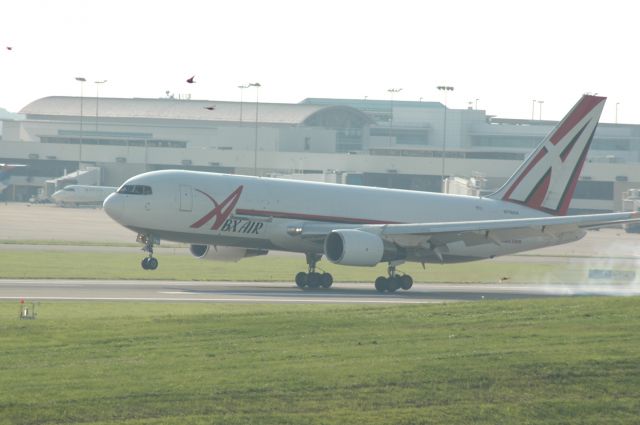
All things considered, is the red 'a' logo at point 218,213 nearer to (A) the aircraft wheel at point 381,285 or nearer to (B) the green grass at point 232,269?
(B) the green grass at point 232,269

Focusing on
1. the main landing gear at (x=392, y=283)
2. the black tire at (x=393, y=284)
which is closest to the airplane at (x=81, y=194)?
the main landing gear at (x=392, y=283)

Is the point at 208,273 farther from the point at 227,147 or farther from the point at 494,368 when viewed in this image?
the point at 227,147

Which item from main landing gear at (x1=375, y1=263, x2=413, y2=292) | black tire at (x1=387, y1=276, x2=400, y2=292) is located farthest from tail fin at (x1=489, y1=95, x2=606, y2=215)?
black tire at (x1=387, y1=276, x2=400, y2=292)

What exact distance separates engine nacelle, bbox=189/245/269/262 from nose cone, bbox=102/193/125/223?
447 cm

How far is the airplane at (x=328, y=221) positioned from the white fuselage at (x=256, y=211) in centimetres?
4

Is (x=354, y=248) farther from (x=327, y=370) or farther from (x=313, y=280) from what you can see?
(x=327, y=370)

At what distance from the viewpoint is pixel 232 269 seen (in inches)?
2376

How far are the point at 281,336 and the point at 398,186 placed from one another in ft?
382

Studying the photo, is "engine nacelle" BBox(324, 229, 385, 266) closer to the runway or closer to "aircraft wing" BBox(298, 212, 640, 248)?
"aircraft wing" BBox(298, 212, 640, 248)

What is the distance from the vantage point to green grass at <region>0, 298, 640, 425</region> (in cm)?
2023

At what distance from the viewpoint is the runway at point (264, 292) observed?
43188 millimetres

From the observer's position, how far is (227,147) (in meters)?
162

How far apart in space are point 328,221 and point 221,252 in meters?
5.07

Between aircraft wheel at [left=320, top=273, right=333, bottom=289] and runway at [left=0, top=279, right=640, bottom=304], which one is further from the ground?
aircraft wheel at [left=320, top=273, right=333, bottom=289]
